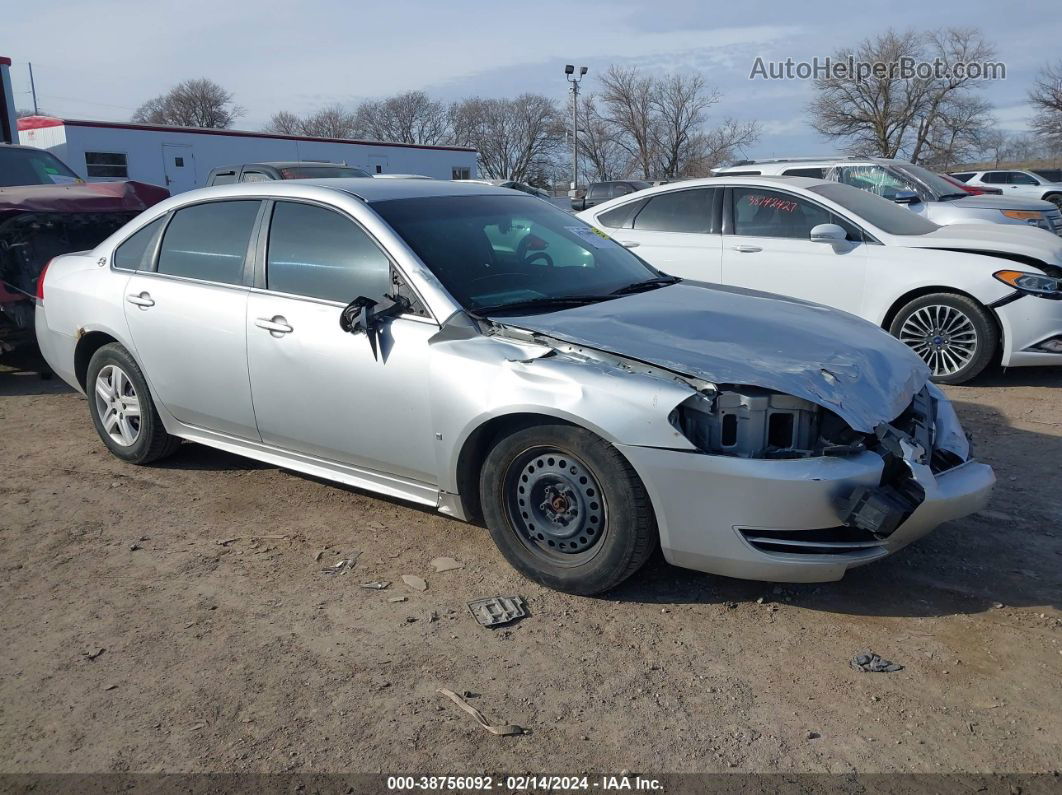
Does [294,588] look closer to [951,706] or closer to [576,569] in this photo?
[576,569]

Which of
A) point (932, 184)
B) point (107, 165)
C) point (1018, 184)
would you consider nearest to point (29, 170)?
point (932, 184)

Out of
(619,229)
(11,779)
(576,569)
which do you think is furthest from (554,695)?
(619,229)

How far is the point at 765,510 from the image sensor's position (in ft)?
10.6

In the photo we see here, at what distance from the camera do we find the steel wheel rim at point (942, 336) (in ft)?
22.0

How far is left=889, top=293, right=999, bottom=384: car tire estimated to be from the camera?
6.62m

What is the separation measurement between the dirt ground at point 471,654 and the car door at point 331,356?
1.61ft

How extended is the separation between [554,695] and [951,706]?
126 centimetres

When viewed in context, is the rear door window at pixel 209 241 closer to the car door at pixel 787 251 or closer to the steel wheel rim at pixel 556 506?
the steel wheel rim at pixel 556 506

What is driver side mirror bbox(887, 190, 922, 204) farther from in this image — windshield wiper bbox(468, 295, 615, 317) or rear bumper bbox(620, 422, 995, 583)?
rear bumper bbox(620, 422, 995, 583)

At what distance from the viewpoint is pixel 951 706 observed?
2885 mm

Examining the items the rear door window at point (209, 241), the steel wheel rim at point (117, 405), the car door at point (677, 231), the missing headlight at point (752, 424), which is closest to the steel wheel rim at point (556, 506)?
the missing headlight at point (752, 424)

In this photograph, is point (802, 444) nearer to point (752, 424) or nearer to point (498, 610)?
point (752, 424)

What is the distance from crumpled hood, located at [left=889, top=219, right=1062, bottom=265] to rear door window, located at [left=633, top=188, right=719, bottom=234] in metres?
1.55

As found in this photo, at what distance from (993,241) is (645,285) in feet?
12.1
